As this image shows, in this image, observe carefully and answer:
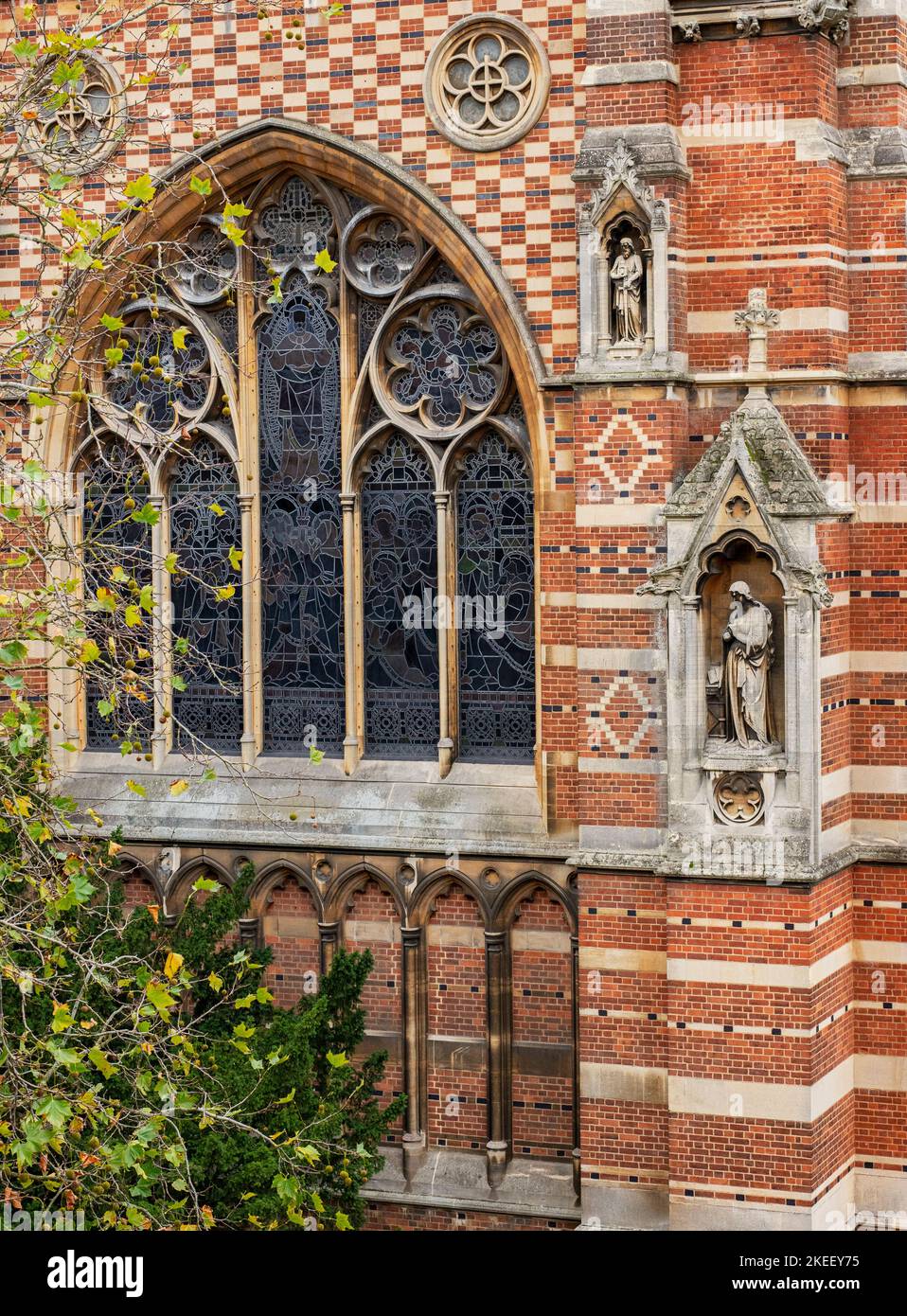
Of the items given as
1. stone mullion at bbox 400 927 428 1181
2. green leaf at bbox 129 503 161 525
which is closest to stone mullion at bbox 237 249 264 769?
stone mullion at bbox 400 927 428 1181

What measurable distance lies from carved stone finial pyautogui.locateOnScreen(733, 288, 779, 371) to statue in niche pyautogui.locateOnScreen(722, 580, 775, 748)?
4.80 feet

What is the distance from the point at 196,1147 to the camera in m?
11.3

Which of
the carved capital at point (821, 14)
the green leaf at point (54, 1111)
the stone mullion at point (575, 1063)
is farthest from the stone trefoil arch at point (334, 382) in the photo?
the green leaf at point (54, 1111)

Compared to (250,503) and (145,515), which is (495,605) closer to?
(250,503)

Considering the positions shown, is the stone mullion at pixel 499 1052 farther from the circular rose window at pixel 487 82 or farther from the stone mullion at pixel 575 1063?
the circular rose window at pixel 487 82

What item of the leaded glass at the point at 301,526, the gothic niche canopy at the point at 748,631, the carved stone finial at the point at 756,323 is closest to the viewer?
the gothic niche canopy at the point at 748,631

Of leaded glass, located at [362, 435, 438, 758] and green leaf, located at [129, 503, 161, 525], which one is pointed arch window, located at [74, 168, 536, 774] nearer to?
leaded glass, located at [362, 435, 438, 758]

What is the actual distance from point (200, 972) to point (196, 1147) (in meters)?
2.13

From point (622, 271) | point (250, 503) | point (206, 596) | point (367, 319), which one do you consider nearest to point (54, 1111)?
point (622, 271)

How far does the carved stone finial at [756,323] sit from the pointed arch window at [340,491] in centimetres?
210

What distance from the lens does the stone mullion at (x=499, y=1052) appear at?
48.6ft

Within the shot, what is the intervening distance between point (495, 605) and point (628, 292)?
2.65m

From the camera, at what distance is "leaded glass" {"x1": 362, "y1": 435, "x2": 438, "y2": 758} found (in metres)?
15.4

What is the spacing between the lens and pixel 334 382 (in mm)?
15602
